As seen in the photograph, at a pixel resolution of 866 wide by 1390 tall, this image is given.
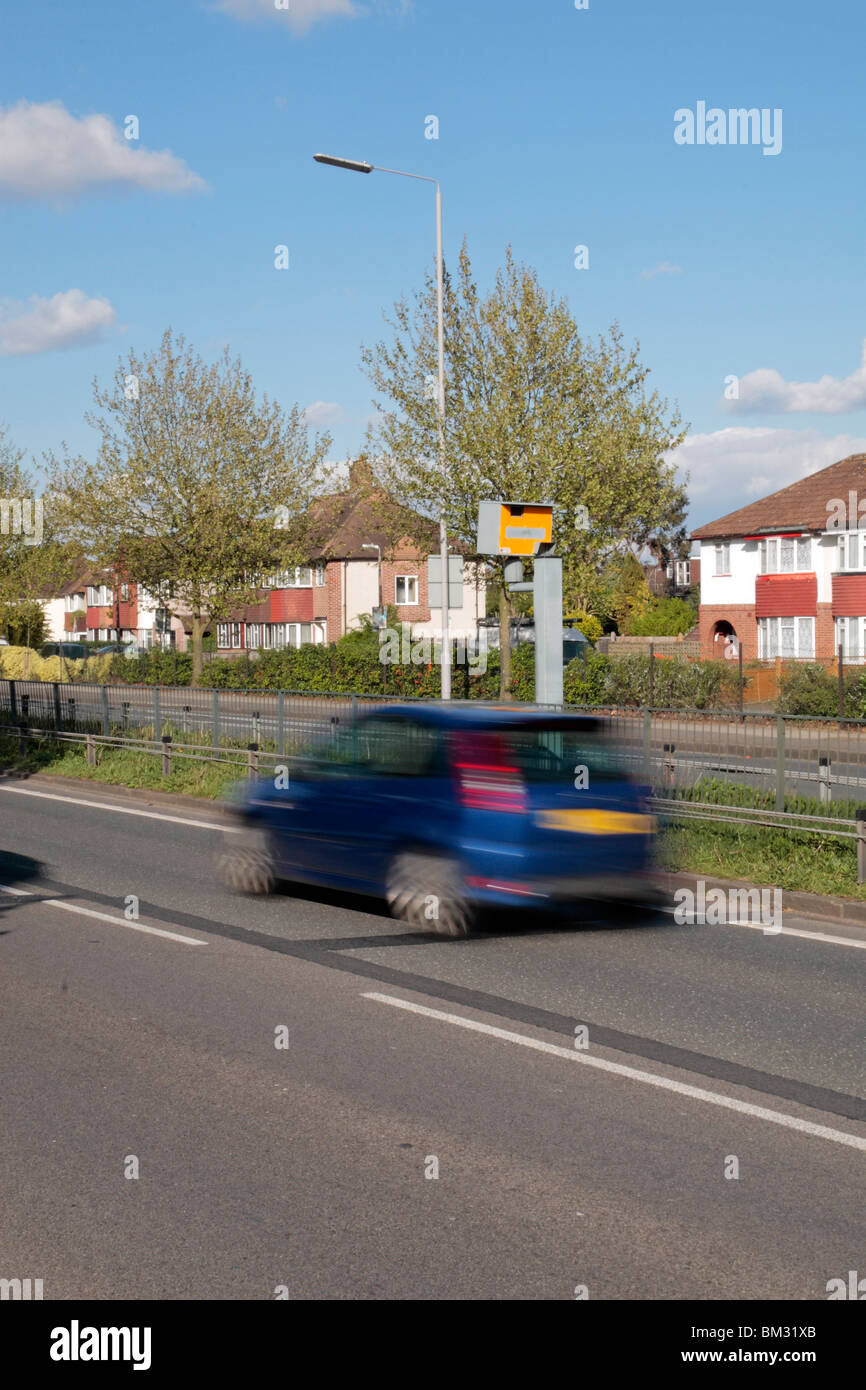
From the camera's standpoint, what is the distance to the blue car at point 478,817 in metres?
9.14

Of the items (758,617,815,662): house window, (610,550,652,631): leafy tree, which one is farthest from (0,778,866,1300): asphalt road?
(610,550,652,631): leafy tree

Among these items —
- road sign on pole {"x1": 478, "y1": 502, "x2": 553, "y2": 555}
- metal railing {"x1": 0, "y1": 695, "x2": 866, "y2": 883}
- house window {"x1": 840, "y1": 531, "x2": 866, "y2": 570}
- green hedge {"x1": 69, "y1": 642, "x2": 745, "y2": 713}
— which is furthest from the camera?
house window {"x1": 840, "y1": 531, "x2": 866, "y2": 570}

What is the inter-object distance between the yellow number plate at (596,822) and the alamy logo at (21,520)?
46.1m

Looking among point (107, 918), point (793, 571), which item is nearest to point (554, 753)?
point (107, 918)

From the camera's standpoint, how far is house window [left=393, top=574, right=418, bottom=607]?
69.6 metres

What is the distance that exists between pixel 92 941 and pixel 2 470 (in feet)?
160

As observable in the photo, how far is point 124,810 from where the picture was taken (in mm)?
17219

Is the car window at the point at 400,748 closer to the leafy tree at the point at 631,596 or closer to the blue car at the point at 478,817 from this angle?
the blue car at the point at 478,817

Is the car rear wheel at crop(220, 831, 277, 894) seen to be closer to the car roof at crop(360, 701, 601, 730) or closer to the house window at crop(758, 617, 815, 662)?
the car roof at crop(360, 701, 601, 730)

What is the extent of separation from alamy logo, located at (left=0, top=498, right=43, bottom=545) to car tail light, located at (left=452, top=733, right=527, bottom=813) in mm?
45739

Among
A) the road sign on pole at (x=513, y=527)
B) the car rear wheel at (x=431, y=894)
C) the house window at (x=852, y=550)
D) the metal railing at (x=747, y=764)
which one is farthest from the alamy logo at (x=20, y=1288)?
the house window at (x=852, y=550)

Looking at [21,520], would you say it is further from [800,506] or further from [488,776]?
[488,776]

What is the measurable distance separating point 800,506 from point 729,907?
4204 centimetres
